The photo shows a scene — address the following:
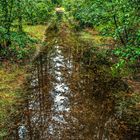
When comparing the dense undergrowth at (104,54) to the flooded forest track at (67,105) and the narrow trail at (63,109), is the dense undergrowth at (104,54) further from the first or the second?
the narrow trail at (63,109)

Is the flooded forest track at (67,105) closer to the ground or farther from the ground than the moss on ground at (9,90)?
closer to the ground

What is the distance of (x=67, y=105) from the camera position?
1538 cm

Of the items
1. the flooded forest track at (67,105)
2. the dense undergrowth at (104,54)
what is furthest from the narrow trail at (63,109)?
the dense undergrowth at (104,54)

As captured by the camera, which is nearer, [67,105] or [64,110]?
[64,110]

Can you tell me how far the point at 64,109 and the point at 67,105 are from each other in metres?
0.57

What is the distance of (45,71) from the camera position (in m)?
21.4

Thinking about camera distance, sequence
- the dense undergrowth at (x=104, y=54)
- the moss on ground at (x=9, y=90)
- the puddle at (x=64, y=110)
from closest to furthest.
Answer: the puddle at (x=64, y=110) → the moss on ground at (x=9, y=90) → the dense undergrowth at (x=104, y=54)

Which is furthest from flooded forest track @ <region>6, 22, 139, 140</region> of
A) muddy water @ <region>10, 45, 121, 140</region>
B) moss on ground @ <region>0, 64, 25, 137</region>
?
moss on ground @ <region>0, 64, 25, 137</region>

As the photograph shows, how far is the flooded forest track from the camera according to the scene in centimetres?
1232

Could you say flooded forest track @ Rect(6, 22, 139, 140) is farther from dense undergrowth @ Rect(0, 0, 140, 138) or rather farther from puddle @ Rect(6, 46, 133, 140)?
dense undergrowth @ Rect(0, 0, 140, 138)

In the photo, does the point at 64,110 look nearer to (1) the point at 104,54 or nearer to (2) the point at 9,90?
(2) the point at 9,90

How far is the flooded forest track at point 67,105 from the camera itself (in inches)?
485

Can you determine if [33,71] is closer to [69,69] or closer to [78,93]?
[69,69]

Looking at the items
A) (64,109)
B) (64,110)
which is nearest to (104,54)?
(64,109)
